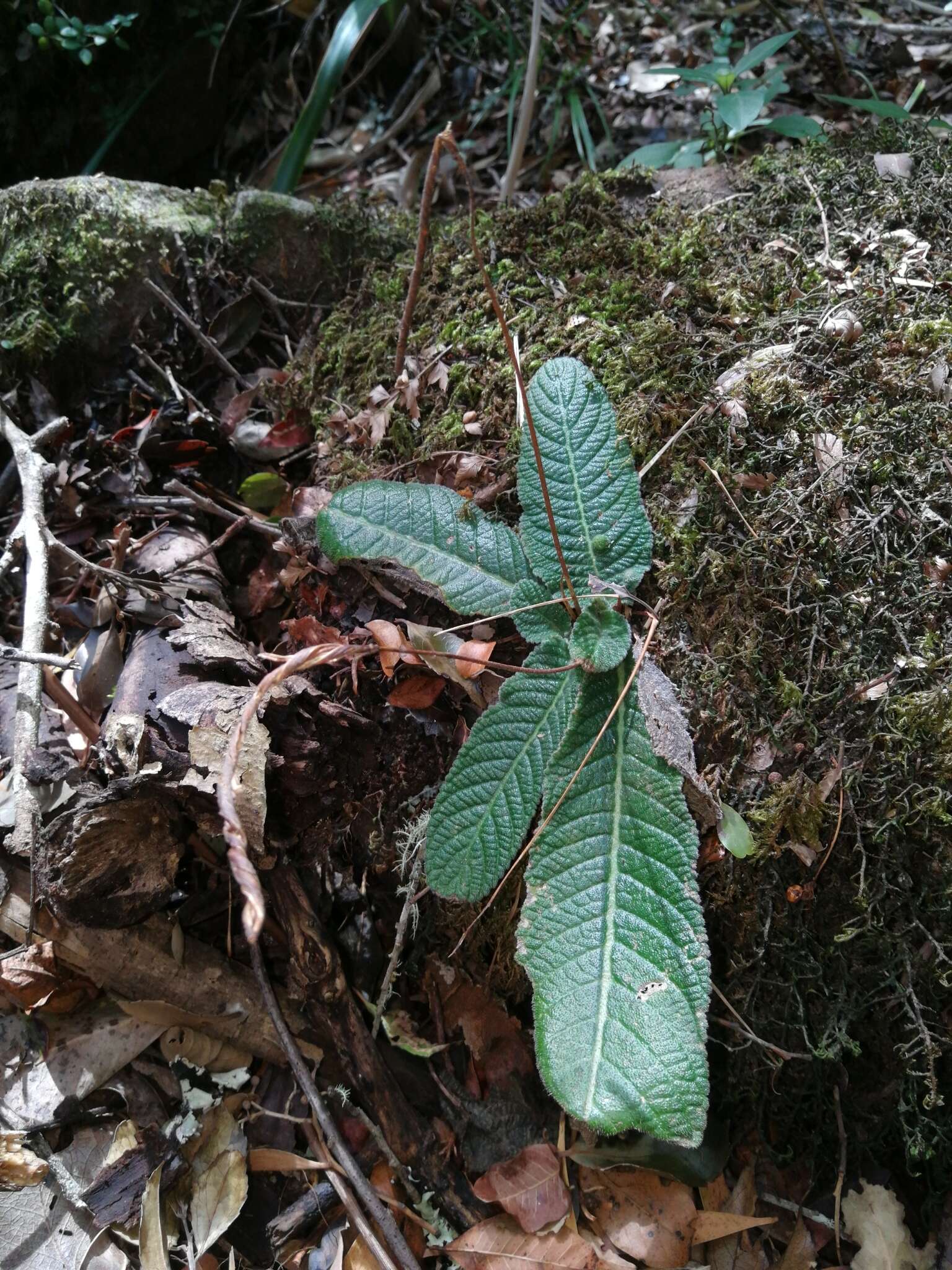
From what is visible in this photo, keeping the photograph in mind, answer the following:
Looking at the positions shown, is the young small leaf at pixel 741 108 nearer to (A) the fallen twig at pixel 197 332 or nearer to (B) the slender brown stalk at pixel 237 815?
(A) the fallen twig at pixel 197 332

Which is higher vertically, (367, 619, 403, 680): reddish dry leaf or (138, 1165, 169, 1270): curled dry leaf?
(367, 619, 403, 680): reddish dry leaf

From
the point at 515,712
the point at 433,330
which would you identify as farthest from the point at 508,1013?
the point at 433,330

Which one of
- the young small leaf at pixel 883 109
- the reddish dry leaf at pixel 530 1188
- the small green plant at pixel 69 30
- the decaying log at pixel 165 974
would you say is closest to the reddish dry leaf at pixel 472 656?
the decaying log at pixel 165 974

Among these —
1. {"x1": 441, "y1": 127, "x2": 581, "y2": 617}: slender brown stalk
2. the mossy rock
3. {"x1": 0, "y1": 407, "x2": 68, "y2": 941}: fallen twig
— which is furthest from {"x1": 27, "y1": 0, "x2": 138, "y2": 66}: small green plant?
{"x1": 441, "y1": 127, "x2": 581, "y2": 617}: slender brown stalk

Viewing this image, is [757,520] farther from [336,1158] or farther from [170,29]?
[170,29]

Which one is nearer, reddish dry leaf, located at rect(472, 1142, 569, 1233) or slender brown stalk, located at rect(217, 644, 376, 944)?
slender brown stalk, located at rect(217, 644, 376, 944)

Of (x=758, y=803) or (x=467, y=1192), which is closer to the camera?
(x=758, y=803)

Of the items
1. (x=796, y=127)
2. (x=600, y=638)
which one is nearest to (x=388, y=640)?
(x=600, y=638)

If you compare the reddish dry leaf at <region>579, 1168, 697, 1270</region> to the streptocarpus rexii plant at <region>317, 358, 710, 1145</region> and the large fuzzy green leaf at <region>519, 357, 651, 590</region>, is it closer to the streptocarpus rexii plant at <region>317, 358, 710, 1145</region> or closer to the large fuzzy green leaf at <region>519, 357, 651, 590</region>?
the streptocarpus rexii plant at <region>317, 358, 710, 1145</region>
